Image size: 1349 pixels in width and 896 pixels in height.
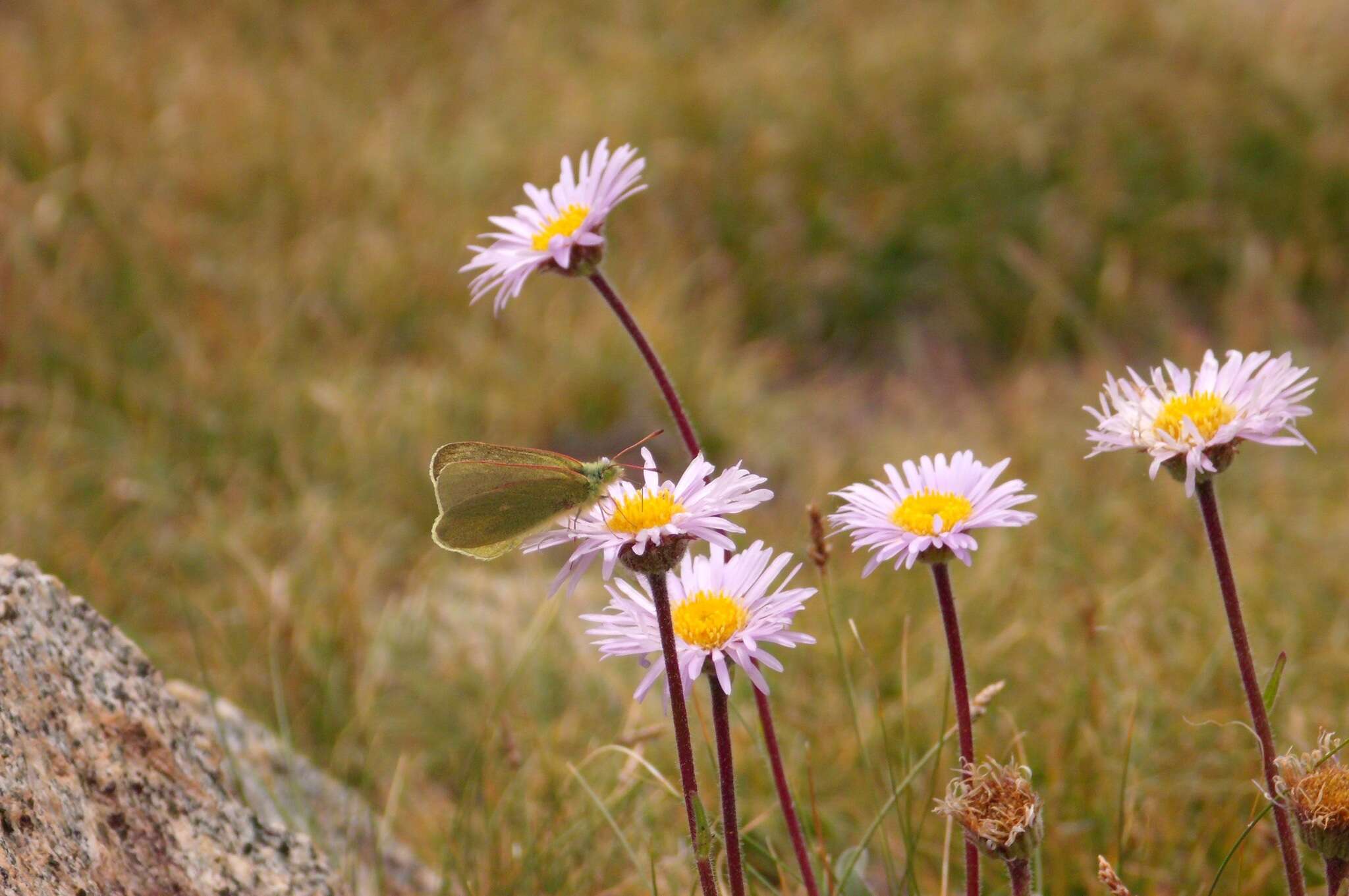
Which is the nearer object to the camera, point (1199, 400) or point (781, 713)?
point (1199, 400)

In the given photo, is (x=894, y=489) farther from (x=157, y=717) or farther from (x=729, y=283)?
Answer: (x=729, y=283)

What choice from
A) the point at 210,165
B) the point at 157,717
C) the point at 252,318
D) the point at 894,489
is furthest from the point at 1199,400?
the point at 210,165

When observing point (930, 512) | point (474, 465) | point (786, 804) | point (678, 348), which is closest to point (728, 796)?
point (786, 804)

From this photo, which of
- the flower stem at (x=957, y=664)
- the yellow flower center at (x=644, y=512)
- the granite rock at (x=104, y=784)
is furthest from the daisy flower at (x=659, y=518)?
the granite rock at (x=104, y=784)

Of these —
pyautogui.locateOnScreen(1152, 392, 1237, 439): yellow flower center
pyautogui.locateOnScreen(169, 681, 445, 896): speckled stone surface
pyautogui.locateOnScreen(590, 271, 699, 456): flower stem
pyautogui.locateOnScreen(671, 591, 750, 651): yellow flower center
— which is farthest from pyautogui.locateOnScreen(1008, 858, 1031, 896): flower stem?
pyautogui.locateOnScreen(169, 681, 445, 896): speckled stone surface

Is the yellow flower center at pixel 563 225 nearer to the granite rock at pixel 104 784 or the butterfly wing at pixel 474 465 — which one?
the butterfly wing at pixel 474 465

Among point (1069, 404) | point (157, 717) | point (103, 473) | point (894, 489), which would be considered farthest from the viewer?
point (1069, 404)

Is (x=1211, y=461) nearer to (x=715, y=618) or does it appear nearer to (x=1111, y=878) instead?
(x=1111, y=878)
